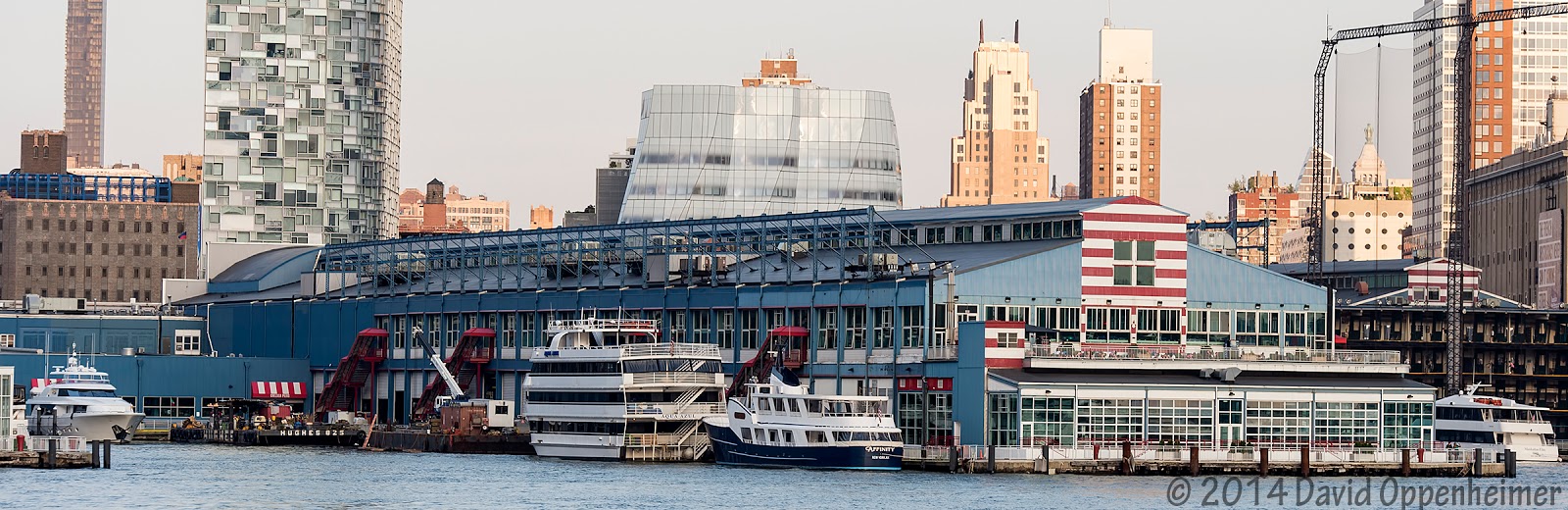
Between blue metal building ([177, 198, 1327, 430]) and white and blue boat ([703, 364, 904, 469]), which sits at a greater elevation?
blue metal building ([177, 198, 1327, 430])

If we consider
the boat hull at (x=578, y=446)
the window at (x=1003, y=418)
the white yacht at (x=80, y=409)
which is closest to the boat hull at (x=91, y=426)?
the white yacht at (x=80, y=409)

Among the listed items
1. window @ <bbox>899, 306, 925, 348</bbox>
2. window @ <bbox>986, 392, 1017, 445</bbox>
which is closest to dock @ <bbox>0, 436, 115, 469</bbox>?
window @ <bbox>899, 306, 925, 348</bbox>

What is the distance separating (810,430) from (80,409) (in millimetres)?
59763

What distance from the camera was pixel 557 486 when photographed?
413 ft

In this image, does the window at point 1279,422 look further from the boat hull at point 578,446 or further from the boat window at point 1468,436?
the boat window at point 1468,436

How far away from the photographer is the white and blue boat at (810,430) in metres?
136

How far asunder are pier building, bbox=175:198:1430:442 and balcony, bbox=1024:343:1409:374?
7.0 inches

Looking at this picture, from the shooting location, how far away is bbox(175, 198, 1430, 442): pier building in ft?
486

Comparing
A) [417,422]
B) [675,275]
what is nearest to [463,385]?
[417,422]

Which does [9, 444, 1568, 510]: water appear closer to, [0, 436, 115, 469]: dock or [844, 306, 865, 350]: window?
[0, 436, 115, 469]: dock

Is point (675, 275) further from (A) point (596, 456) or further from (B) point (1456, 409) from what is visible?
(B) point (1456, 409)

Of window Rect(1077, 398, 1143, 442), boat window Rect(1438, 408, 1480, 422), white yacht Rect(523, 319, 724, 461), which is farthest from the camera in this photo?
boat window Rect(1438, 408, 1480, 422)

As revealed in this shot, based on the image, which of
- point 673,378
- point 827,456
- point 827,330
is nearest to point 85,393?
point 673,378

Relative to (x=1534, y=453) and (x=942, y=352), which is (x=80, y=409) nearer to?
(x=942, y=352)
